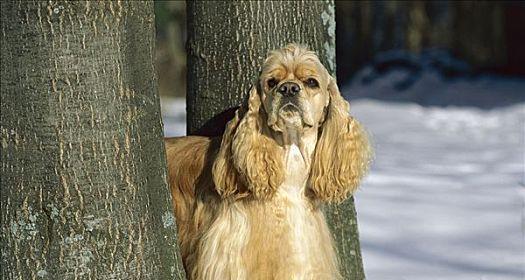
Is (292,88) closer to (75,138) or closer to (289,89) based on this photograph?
(289,89)

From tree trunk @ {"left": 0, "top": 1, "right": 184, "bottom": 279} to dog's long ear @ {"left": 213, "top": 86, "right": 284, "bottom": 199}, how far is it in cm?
73

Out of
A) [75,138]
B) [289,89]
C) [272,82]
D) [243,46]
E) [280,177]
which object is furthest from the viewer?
[243,46]

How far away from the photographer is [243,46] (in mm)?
5988

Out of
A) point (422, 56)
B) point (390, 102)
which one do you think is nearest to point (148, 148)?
point (390, 102)

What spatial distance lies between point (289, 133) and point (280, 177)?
224 mm

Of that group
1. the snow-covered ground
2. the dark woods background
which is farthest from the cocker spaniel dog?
the dark woods background

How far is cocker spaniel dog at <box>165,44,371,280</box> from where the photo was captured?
212 inches

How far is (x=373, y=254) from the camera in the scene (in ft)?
26.2

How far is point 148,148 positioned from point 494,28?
18.4 m

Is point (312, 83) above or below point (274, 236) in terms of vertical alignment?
above

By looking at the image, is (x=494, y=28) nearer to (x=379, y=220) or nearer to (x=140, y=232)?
(x=379, y=220)

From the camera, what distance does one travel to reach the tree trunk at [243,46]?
5.98 m

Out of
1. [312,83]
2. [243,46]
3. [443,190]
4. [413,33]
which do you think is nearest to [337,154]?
[312,83]

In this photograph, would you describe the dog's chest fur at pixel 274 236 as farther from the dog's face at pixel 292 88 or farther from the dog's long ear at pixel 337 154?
the dog's face at pixel 292 88
